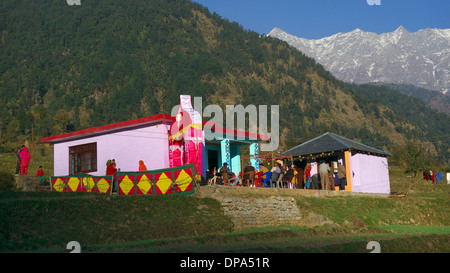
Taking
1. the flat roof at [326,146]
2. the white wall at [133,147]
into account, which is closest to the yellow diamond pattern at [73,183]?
the white wall at [133,147]

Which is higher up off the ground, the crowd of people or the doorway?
the doorway

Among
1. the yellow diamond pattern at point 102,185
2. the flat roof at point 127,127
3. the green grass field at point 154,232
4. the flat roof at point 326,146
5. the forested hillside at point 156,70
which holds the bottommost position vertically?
the green grass field at point 154,232

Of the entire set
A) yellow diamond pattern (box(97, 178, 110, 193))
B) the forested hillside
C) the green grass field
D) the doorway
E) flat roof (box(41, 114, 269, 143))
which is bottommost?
the green grass field

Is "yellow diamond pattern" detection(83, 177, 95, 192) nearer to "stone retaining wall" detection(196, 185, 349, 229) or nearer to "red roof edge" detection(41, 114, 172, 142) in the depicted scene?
"red roof edge" detection(41, 114, 172, 142)

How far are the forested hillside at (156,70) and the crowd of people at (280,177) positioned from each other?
69614mm

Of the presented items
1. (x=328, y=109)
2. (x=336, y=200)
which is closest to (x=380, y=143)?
(x=328, y=109)

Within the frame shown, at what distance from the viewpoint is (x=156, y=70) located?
11356cm

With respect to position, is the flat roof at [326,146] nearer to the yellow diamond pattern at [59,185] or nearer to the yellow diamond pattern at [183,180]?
the yellow diamond pattern at [183,180]

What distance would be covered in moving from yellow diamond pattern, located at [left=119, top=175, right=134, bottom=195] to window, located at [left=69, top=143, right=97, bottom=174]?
7056 millimetres

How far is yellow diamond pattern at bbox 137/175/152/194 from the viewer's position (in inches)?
691

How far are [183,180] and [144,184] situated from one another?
5.02 feet

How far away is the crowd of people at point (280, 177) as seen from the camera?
21.2 metres

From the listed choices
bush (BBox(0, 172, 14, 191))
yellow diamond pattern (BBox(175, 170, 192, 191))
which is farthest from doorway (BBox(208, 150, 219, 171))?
bush (BBox(0, 172, 14, 191))

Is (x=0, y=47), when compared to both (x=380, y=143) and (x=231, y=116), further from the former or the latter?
(x=380, y=143)
